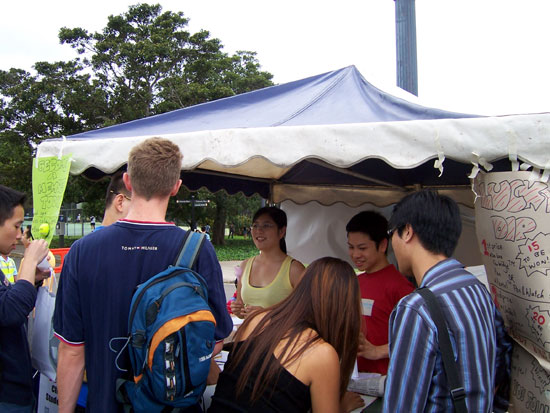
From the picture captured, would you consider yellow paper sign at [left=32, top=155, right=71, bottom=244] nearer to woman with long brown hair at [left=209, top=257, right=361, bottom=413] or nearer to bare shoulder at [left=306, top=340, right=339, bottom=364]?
woman with long brown hair at [left=209, top=257, right=361, bottom=413]

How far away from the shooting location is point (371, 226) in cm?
271

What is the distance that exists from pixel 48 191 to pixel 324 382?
66.6 inches

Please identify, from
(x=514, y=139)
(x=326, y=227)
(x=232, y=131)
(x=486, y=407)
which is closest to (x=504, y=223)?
(x=514, y=139)

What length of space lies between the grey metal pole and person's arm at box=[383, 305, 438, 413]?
3.63 metres

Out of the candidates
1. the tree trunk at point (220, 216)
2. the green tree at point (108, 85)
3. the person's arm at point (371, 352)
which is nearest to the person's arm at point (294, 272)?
the person's arm at point (371, 352)

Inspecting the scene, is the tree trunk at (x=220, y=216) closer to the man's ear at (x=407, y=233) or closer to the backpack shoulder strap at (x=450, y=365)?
the man's ear at (x=407, y=233)

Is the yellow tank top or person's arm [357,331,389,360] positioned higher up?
the yellow tank top

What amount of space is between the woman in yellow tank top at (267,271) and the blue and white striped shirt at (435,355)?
1640mm

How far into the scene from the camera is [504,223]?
181cm

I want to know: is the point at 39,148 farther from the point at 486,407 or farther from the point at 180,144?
the point at 486,407

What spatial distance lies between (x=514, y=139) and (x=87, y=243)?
1.72 m

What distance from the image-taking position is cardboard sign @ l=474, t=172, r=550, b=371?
1657mm

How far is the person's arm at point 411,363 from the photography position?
1.30 meters

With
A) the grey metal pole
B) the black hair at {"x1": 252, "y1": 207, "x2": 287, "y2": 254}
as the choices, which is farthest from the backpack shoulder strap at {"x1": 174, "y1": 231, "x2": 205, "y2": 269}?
the grey metal pole
